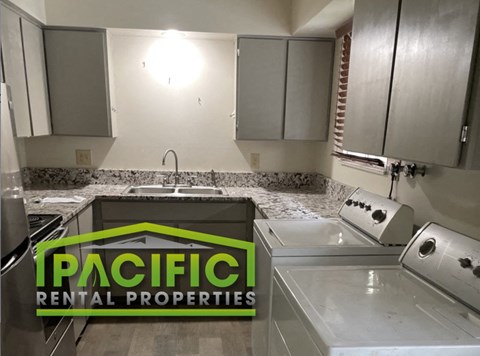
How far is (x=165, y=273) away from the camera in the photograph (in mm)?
2455

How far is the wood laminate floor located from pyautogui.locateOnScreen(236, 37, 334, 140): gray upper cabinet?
145 cm

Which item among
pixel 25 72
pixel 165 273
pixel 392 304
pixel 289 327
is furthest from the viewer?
pixel 165 273

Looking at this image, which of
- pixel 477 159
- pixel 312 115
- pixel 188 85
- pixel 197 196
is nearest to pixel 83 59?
pixel 188 85

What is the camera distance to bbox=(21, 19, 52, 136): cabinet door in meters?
2.11

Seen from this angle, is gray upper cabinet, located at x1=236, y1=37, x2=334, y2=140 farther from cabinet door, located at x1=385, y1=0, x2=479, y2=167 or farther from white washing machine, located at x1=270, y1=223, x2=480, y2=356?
white washing machine, located at x1=270, y1=223, x2=480, y2=356

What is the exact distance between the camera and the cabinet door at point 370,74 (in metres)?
1.20

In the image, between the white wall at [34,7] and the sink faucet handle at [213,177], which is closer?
the white wall at [34,7]

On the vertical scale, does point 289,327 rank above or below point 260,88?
below

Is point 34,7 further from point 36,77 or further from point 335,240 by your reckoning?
point 335,240

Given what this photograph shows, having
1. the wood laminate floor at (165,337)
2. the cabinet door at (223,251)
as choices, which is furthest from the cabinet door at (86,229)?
the cabinet door at (223,251)

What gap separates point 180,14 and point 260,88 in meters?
0.81

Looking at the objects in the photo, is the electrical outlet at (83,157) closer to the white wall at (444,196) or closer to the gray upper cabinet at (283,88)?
the gray upper cabinet at (283,88)

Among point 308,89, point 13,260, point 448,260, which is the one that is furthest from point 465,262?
point 308,89

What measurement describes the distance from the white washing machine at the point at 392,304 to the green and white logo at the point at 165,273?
3.72ft
